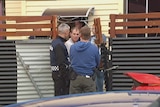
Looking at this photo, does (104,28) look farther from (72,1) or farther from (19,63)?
(19,63)

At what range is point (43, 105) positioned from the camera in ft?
9.15

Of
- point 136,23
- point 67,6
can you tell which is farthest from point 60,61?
point 67,6

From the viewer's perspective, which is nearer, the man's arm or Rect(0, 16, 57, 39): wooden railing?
the man's arm

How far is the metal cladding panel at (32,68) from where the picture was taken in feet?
26.4

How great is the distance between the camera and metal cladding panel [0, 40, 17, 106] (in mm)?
8023

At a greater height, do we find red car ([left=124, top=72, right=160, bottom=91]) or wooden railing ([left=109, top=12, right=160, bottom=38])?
wooden railing ([left=109, top=12, right=160, bottom=38])

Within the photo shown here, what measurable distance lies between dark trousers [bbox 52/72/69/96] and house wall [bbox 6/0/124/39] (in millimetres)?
5108

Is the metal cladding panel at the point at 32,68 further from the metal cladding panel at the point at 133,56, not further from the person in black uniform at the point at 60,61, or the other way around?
the metal cladding panel at the point at 133,56

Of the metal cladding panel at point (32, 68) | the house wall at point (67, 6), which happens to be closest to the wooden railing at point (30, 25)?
the metal cladding panel at point (32, 68)

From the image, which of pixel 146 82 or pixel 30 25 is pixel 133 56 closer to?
pixel 146 82

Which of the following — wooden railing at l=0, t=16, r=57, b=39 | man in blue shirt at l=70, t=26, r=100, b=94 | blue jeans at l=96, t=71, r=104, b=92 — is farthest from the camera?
blue jeans at l=96, t=71, r=104, b=92

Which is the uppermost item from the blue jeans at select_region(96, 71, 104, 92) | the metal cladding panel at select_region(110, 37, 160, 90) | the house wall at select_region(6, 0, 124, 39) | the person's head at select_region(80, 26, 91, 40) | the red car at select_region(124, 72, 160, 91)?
the house wall at select_region(6, 0, 124, 39)

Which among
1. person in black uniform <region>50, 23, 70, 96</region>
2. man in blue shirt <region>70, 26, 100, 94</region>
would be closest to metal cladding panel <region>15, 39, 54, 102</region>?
person in black uniform <region>50, 23, 70, 96</region>

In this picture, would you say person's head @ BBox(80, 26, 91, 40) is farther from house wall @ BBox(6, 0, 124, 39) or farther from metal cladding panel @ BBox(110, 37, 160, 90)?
house wall @ BBox(6, 0, 124, 39)
